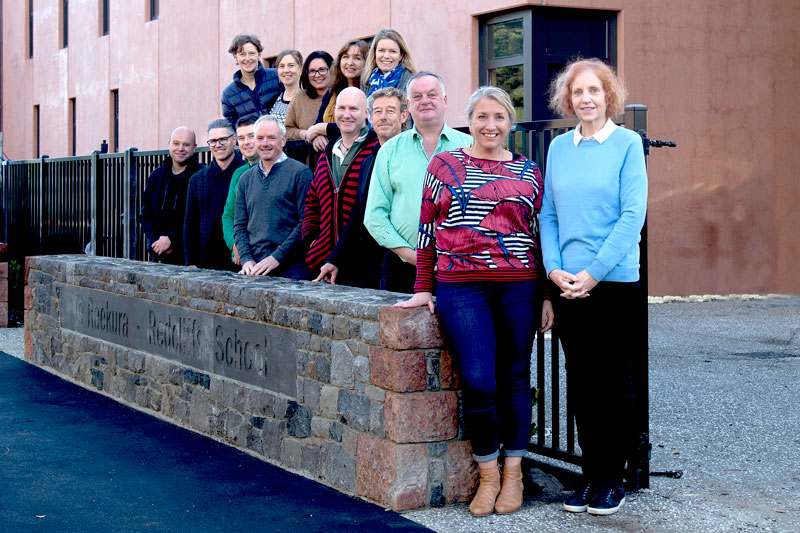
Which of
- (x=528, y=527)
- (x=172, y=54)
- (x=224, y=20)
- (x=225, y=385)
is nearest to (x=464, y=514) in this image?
(x=528, y=527)

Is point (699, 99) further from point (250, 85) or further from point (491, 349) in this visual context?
point (491, 349)

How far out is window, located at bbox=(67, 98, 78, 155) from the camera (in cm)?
2877

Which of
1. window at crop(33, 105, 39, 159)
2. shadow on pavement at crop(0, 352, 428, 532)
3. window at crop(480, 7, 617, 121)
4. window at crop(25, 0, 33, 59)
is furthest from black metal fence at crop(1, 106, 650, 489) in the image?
window at crop(25, 0, 33, 59)

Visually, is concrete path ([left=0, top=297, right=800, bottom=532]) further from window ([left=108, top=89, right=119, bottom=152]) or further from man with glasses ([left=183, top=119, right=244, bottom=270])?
window ([left=108, top=89, right=119, bottom=152])

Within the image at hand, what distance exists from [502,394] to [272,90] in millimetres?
4796

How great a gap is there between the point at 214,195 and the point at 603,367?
13.3 ft

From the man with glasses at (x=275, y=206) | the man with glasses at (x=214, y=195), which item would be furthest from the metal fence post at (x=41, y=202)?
the man with glasses at (x=275, y=206)

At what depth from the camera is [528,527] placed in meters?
5.16

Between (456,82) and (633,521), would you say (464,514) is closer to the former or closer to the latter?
(633,521)

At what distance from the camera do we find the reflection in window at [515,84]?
1388cm

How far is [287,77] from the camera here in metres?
9.24

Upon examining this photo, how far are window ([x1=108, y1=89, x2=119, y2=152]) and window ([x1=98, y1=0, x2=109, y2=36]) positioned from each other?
1.65 meters

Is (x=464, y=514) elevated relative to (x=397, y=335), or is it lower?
lower

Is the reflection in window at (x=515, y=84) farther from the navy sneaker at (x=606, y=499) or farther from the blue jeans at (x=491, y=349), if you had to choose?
the navy sneaker at (x=606, y=499)
